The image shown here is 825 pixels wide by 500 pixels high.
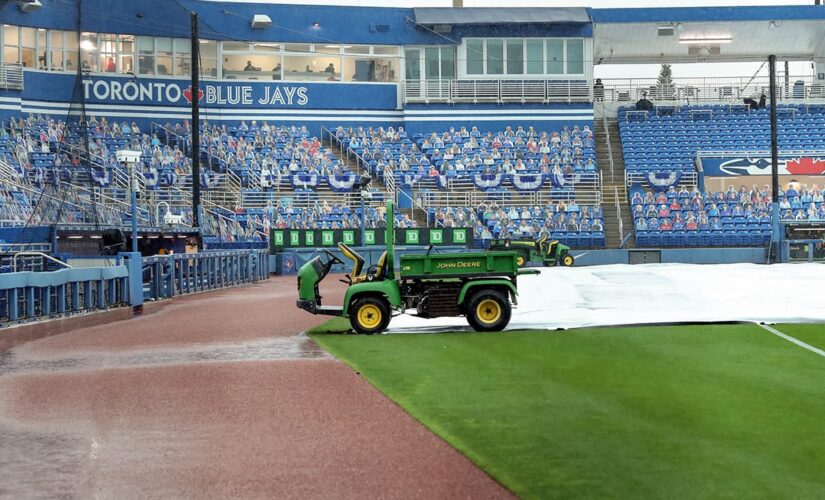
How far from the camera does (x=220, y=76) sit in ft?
189

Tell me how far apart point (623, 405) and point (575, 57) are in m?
52.2

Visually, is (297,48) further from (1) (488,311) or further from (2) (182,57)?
(1) (488,311)

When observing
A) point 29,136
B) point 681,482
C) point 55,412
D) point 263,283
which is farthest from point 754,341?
point 29,136

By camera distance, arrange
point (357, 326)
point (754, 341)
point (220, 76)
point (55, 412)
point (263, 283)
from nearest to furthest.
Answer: point (55, 412) → point (754, 341) → point (357, 326) → point (263, 283) → point (220, 76)

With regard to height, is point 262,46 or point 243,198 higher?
point 262,46

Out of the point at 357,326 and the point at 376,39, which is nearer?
the point at 357,326

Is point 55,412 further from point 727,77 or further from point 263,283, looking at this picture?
point 727,77

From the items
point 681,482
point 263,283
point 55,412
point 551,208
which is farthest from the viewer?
point 551,208

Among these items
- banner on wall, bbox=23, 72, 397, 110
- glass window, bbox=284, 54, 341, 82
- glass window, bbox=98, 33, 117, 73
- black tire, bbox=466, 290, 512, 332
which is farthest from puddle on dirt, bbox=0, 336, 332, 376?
glass window, bbox=284, 54, 341, 82

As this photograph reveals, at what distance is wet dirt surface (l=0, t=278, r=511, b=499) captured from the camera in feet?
24.4

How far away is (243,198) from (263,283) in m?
13.4

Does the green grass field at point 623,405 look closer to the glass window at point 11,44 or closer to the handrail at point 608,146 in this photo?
the handrail at point 608,146

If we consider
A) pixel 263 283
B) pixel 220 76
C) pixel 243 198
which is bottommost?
pixel 263 283

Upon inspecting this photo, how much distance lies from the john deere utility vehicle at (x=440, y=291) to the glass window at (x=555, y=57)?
146ft
